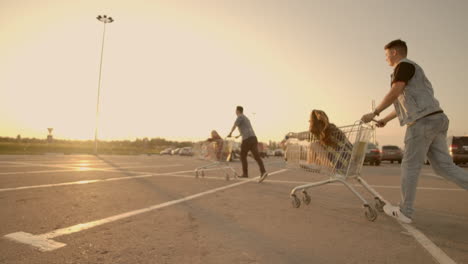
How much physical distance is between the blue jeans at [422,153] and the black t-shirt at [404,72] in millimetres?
530

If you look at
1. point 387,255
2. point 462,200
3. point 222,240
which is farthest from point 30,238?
point 462,200

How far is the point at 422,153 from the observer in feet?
11.8

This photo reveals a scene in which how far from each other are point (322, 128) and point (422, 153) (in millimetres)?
1390

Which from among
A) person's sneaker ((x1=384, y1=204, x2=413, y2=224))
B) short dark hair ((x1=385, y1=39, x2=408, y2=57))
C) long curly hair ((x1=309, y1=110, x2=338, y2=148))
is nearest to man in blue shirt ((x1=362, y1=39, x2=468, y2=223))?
person's sneaker ((x1=384, y1=204, x2=413, y2=224))

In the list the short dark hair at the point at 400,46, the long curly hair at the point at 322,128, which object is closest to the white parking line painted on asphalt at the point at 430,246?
the long curly hair at the point at 322,128

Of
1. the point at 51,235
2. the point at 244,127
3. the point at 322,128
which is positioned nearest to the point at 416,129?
the point at 322,128

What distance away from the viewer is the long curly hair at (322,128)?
4.58 m

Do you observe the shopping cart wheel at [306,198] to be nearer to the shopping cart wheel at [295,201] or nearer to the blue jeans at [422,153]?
the shopping cart wheel at [295,201]

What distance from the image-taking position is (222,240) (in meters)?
2.82

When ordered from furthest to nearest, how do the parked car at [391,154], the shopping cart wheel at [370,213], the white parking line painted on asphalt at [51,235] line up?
the parked car at [391,154]
the shopping cart wheel at [370,213]
the white parking line painted on asphalt at [51,235]

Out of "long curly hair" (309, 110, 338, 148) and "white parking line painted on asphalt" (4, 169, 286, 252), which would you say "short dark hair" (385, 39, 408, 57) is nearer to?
"long curly hair" (309, 110, 338, 148)

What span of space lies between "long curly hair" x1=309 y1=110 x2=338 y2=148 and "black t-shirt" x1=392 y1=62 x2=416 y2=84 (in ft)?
3.85

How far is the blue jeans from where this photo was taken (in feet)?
11.7

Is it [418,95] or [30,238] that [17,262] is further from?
[418,95]
